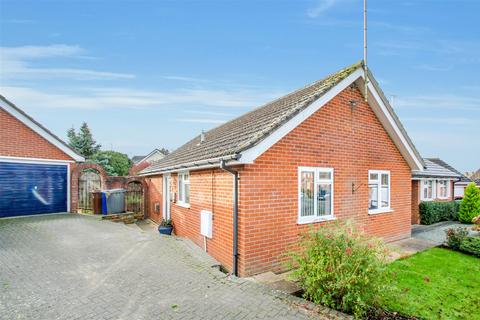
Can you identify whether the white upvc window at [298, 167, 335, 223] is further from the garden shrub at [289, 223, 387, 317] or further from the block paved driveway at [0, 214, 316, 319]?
the block paved driveway at [0, 214, 316, 319]

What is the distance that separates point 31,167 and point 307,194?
13976mm

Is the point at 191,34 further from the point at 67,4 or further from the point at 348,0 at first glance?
the point at 348,0

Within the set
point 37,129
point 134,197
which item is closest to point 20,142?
point 37,129

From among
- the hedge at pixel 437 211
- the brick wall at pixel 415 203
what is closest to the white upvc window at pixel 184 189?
the brick wall at pixel 415 203

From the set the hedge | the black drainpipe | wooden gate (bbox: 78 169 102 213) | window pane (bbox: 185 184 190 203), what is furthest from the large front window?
wooden gate (bbox: 78 169 102 213)

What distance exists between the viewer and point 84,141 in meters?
48.4

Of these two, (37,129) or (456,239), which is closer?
(456,239)

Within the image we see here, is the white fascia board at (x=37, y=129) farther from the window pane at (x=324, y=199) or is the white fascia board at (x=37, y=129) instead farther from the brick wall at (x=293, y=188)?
the window pane at (x=324, y=199)

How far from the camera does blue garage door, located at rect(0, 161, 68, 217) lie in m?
13.3

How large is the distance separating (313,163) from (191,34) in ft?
29.0

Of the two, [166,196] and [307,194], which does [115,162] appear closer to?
[166,196]

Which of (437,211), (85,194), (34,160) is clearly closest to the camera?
(34,160)

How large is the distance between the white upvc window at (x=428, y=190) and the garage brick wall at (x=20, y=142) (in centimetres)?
2348

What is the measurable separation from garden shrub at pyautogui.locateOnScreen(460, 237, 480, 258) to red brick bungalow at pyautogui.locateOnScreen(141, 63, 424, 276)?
2.03 metres
